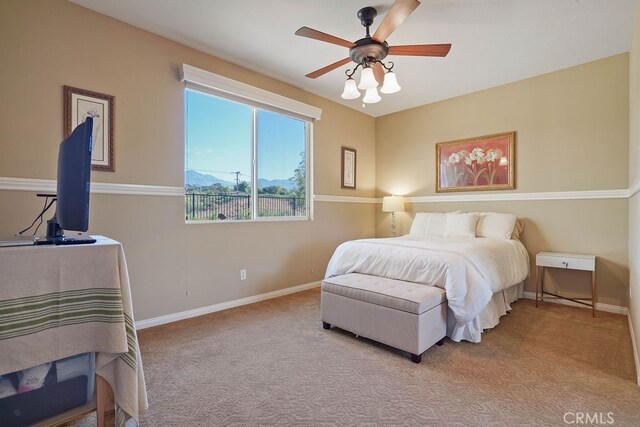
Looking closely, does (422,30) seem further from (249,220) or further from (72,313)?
(72,313)

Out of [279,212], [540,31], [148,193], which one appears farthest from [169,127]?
[540,31]

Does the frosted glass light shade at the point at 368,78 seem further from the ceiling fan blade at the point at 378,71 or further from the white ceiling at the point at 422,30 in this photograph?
the white ceiling at the point at 422,30

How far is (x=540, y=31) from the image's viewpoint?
2766mm

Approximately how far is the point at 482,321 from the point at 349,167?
2885 millimetres

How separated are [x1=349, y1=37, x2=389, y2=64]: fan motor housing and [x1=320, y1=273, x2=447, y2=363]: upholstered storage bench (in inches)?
72.0

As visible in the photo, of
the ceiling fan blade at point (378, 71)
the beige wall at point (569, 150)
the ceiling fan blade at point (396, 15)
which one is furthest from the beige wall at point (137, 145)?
the beige wall at point (569, 150)

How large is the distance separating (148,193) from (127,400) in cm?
191

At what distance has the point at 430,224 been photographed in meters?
4.14

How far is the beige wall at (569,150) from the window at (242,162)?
2.22m

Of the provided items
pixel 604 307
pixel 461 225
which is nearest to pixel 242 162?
pixel 461 225

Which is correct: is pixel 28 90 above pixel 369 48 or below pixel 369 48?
below

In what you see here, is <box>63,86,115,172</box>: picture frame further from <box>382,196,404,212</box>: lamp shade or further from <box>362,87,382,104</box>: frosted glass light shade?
<box>382,196,404,212</box>: lamp shade

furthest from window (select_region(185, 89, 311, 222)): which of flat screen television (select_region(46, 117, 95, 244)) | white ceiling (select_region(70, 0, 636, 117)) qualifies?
flat screen television (select_region(46, 117, 95, 244))

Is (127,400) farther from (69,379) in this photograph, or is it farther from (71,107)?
(71,107)
